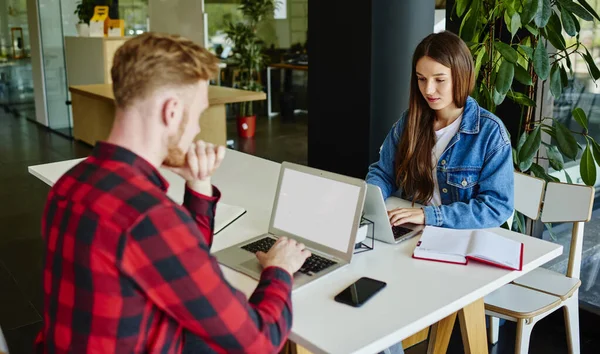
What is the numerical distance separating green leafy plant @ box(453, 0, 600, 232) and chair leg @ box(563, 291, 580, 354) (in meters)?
0.48

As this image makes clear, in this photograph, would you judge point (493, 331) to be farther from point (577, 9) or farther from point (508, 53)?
point (577, 9)

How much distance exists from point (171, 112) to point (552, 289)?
186cm

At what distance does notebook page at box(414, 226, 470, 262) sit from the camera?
5.90 feet

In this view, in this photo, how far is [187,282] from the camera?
1.08 meters

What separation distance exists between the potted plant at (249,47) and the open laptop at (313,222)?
6151mm

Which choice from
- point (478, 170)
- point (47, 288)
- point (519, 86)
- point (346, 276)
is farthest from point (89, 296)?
point (519, 86)

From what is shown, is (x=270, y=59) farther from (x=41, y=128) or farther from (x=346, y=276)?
(x=346, y=276)

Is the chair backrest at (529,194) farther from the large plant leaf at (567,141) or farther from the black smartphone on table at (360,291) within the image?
the black smartphone on table at (360,291)

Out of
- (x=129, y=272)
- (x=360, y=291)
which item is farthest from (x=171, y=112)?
(x=360, y=291)

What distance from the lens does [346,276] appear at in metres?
1.69

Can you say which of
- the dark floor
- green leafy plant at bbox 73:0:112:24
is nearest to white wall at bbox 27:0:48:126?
the dark floor

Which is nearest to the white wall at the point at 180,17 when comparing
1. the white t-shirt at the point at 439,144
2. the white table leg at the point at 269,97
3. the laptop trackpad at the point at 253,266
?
the white table leg at the point at 269,97

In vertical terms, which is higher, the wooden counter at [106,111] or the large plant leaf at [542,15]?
the large plant leaf at [542,15]

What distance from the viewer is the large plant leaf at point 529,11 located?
8.38 feet
